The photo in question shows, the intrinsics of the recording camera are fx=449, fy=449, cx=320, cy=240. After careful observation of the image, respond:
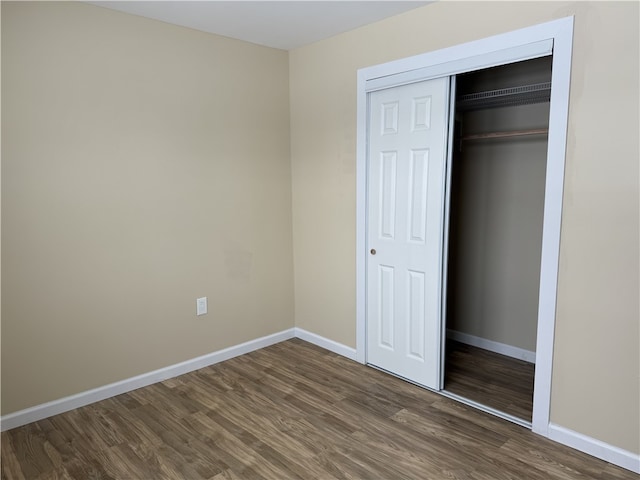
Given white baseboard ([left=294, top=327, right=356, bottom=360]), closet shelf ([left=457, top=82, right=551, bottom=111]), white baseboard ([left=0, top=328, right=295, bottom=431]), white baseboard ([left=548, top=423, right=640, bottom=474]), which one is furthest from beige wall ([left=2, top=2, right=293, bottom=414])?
white baseboard ([left=548, top=423, right=640, bottom=474])

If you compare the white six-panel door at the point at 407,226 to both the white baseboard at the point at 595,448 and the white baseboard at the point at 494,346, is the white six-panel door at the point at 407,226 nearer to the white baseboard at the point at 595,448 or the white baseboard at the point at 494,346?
the white baseboard at the point at 595,448

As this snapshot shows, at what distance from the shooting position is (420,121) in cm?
285

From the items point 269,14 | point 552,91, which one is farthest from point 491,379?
point 269,14

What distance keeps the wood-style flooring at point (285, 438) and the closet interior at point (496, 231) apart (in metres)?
0.50

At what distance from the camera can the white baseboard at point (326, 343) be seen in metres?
3.54

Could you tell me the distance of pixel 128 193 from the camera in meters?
2.90

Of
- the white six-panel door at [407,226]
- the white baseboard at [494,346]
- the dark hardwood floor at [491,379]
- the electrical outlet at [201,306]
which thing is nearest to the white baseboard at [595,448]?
the dark hardwood floor at [491,379]

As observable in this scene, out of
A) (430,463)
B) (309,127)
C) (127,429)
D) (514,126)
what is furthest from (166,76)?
(430,463)

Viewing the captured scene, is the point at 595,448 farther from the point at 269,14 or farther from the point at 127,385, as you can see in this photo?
the point at 269,14

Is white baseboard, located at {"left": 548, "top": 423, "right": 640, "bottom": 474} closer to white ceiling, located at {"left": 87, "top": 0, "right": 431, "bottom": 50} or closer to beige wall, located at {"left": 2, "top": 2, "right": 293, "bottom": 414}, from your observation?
beige wall, located at {"left": 2, "top": 2, "right": 293, "bottom": 414}

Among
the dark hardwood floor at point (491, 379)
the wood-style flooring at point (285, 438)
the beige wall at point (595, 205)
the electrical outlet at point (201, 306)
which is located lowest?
the wood-style flooring at point (285, 438)

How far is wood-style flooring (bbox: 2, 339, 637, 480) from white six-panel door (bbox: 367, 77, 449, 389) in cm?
27

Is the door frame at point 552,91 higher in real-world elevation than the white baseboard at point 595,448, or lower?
higher

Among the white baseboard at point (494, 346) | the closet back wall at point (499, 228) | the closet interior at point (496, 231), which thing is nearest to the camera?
the closet interior at point (496, 231)
